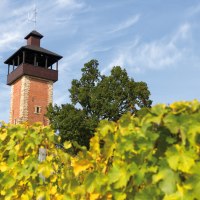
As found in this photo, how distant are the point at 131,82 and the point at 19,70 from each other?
993cm

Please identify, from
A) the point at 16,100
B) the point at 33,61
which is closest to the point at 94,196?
the point at 16,100

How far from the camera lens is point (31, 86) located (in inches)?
1232

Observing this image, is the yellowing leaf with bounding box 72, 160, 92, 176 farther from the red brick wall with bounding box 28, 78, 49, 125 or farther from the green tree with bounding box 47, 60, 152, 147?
the red brick wall with bounding box 28, 78, 49, 125

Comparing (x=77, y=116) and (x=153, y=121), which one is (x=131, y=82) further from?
(x=153, y=121)

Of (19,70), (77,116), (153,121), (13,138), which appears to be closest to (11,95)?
(19,70)

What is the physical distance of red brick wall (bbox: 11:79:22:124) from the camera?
31.6 meters

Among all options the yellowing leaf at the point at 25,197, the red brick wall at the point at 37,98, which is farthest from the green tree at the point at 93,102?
the yellowing leaf at the point at 25,197

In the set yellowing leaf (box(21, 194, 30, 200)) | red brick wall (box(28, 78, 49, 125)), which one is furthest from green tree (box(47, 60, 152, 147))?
yellowing leaf (box(21, 194, 30, 200))

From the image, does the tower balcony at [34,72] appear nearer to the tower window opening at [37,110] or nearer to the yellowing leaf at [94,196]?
the tower window opening at [37,110]

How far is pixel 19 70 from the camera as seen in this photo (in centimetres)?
3216

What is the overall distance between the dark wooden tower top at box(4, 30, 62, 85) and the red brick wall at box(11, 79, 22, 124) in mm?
572

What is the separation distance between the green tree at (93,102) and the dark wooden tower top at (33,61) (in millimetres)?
6041

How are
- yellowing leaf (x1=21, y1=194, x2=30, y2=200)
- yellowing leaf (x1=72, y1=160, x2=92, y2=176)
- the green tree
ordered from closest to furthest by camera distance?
yellowing leaf (x1=72, y1=160, x2=92, y2=176)
yellowing leaf (x1=21, y1=194, x2=30, y2=200)
the green tree

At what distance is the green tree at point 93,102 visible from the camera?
2481 cm
